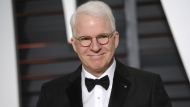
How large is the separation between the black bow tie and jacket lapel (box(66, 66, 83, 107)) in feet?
0.19

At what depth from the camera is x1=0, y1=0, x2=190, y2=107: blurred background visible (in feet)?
9.32

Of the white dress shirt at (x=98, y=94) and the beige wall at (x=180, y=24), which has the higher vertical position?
the beige wall at (x=180, y=24)

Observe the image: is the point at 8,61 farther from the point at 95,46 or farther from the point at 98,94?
the point at 95,46

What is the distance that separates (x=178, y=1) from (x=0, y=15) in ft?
4.98

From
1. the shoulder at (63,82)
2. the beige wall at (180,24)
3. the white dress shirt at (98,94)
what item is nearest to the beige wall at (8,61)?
the shoulder at (63,82)

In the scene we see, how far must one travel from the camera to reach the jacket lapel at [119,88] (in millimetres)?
1667

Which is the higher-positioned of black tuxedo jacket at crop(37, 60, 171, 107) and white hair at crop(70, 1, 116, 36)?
white hair at crop(70, 1, 116, 36)

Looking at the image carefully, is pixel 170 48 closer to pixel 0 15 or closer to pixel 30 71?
pixel 30 71

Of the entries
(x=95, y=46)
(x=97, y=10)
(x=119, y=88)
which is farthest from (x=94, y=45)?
(x=119, y=88)

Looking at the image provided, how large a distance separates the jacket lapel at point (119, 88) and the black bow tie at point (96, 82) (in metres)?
0.05

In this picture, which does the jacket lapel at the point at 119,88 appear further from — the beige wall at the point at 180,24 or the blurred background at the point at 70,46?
the blurred background at the point at 70,46

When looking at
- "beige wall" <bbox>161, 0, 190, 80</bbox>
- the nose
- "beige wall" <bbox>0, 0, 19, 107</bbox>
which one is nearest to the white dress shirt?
the nose

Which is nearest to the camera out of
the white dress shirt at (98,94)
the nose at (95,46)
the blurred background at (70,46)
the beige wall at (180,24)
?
the nose at (95,46)

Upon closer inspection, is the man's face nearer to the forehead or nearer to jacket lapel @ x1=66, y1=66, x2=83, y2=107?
the forehead
